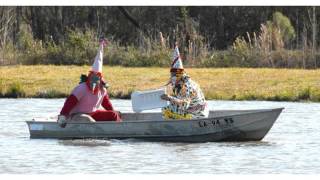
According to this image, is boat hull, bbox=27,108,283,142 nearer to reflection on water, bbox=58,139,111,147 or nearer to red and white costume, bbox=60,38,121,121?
reflection on water, bbox=58,139,111,147

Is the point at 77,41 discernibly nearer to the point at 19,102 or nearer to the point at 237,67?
the point at 237,67

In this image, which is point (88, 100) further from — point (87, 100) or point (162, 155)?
point (162, 155)

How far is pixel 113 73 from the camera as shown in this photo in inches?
1246

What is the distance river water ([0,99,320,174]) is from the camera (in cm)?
1562

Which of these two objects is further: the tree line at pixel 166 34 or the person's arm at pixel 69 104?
the tree line at pixel 166 34

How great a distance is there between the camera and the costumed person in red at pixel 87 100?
62.6 feet

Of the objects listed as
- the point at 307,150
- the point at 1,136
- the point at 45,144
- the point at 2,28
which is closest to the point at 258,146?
the point at 307,150

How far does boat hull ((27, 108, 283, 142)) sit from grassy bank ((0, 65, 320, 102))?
8.00 m

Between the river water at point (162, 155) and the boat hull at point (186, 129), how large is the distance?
0.42ft

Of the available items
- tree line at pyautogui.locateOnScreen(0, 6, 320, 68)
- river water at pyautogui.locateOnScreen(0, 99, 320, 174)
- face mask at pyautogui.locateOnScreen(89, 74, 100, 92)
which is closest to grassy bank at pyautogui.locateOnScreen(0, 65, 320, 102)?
tree line at pyautogui.locateOnScreen(0, 6, 320, 68)

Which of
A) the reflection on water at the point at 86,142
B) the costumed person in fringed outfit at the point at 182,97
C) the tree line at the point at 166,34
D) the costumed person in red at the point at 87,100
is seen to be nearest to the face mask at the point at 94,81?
the costumed person in red at the point at 87,100

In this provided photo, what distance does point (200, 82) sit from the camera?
29.5 m

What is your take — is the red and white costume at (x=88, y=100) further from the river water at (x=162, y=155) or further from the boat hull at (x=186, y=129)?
the river water at (x=162, y=155)

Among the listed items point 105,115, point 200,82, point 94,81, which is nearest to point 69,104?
point 94,81
